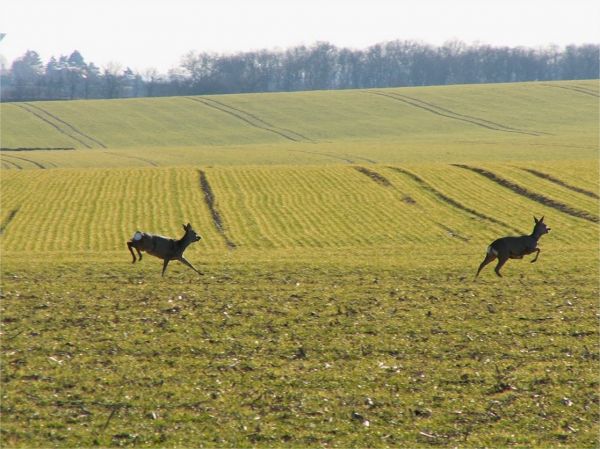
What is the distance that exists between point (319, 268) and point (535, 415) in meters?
13.0

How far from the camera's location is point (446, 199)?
2173 inches

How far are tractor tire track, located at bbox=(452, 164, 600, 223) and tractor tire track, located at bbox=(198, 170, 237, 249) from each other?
1995 centimetres

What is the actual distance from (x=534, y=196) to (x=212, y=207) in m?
20.6

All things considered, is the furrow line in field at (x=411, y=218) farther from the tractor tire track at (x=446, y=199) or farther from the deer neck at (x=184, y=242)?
the deer neck at (x=184, y=242)

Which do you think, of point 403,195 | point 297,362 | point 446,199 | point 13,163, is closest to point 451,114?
point 13,163

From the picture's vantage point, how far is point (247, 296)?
21.8m

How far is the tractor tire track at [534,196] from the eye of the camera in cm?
4960

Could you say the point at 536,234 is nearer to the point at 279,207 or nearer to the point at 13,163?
the point at 279,207

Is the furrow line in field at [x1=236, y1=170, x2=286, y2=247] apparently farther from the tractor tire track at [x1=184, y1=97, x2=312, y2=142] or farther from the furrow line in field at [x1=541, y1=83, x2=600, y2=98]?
the furrow line in field at [x1=541, y1=83, x2=600, y2=98]

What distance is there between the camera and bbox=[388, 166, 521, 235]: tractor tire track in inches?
1892

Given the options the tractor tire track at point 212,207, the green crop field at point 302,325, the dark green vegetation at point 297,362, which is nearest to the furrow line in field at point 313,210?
the green crop field at point 302,325

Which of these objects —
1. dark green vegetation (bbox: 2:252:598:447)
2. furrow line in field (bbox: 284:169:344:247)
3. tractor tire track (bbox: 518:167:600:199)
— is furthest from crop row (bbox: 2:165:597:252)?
dark green vegetation (bbox: 2:252:598:447)

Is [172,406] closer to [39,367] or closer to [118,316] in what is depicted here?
[39,367]

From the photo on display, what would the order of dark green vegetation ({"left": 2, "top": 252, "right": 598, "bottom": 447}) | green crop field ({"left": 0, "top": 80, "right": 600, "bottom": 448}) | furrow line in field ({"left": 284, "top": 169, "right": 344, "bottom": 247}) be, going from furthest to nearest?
1. furrow line in field ({"left": 284, "top": 169, "right": 344, "bottom": 247})
2. green crop field ({"left": 0, "top": 80, "right": 600, "bottom": 448})
3. dark green vegetation ({"left": 2, "top": 252, "right": 598, "bottom": 447})
